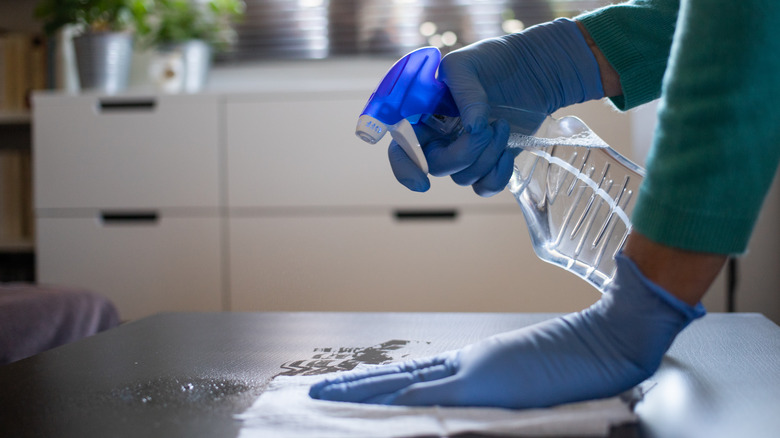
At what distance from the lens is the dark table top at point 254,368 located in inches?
21.6

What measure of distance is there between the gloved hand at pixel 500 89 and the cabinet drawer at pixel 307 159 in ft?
3.83

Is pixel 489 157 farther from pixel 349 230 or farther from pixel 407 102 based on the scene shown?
pixel 349 230

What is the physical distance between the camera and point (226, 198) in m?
2.18

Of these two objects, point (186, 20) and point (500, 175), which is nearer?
point (500, 175)

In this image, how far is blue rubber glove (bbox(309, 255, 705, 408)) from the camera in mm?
558

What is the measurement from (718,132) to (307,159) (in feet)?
5.55

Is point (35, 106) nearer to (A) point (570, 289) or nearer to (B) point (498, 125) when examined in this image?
(A) point (570, 289)

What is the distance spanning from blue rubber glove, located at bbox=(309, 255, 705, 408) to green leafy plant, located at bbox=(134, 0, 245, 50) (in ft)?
6.68

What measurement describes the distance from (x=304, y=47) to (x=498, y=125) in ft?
6.29

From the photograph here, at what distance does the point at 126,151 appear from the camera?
2.23m

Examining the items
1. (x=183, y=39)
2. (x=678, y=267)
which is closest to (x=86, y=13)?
(x=183, y=39)

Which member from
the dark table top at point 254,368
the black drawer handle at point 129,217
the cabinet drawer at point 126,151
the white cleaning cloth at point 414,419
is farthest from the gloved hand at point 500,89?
the black drawer handle at point 129,217

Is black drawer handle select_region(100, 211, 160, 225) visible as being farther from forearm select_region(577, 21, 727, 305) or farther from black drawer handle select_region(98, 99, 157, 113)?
forearm select_region(577, 21, 727, 305)

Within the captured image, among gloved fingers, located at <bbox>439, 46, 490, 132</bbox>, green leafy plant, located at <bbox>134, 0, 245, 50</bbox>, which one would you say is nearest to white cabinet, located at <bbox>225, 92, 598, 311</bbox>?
green leafy plant, located at <bbox>134, 0, 245, 50</bbox>
